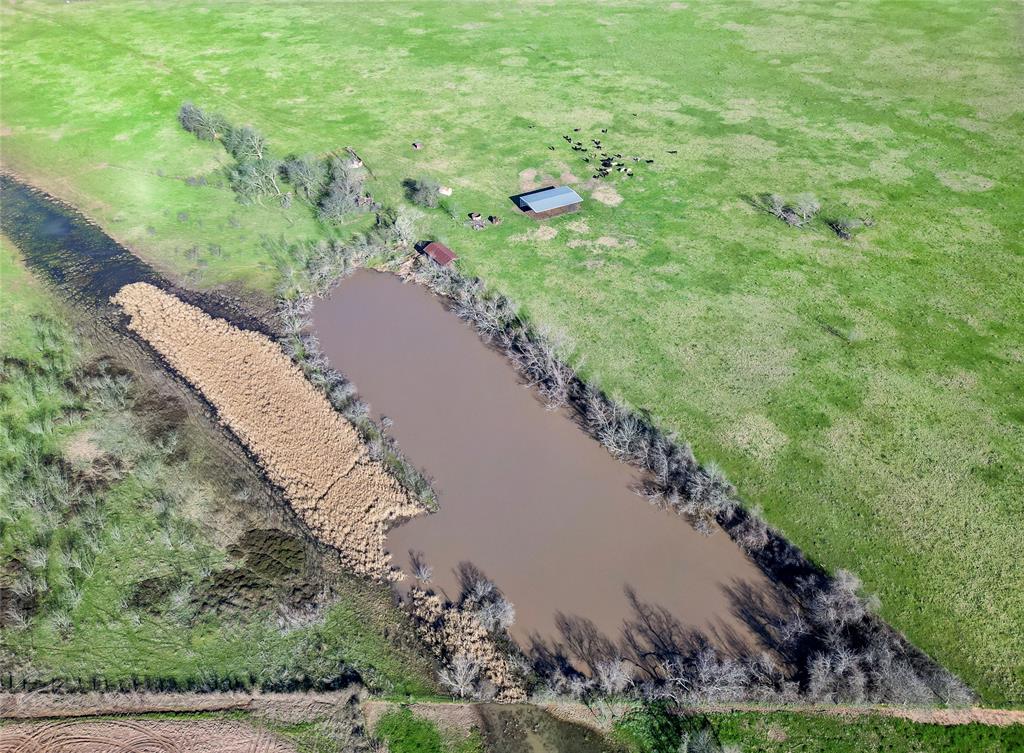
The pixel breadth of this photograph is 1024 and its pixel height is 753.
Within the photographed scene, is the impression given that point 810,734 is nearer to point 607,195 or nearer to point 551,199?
point 551,199

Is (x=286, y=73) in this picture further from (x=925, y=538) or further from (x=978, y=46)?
(x=978, y=46)

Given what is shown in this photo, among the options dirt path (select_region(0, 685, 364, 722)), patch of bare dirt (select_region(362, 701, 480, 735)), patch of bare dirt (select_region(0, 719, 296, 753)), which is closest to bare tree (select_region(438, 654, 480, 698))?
patch of bare dirt (select_region(362, 701, 480, 735))

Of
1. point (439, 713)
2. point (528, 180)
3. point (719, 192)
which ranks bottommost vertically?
point (439, 713)

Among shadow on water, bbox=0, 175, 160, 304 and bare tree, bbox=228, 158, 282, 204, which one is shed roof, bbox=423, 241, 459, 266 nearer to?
bare tree, bbox=228, 158, 282, 204

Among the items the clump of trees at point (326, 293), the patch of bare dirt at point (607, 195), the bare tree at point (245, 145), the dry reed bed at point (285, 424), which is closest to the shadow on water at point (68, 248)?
the dry reed bed at point (285, 424)

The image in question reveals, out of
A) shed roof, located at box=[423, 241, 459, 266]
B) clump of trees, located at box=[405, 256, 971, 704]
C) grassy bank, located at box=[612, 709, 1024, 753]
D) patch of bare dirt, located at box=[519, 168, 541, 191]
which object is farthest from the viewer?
patch of bare dirt, located at box=[519, 168, 541, 191]

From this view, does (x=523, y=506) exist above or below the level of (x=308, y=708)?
above

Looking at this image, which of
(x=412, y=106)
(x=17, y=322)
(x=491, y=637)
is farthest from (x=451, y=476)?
(x=412, y=106)

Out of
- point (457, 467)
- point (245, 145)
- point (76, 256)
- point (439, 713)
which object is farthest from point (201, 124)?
point (439, 713)
